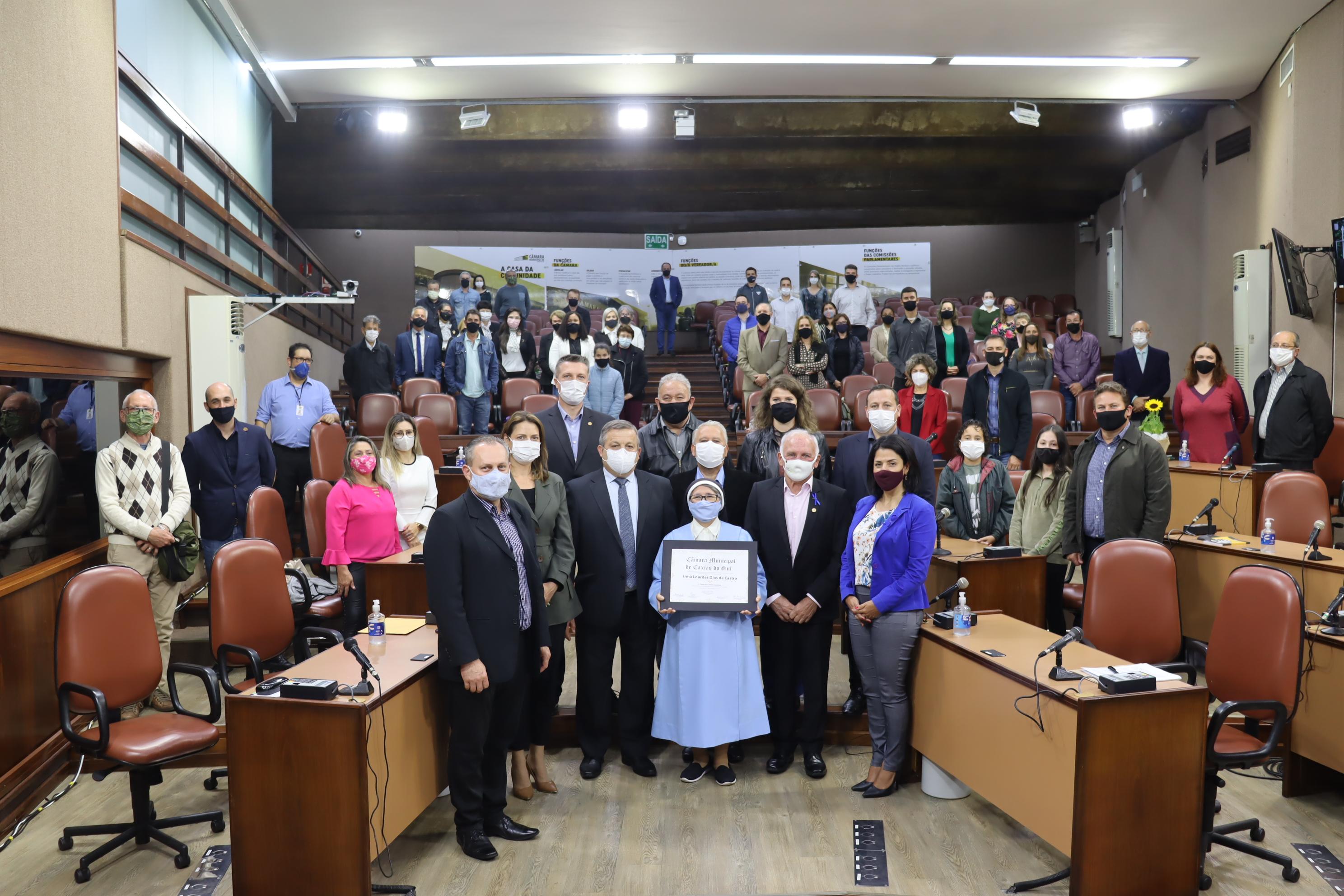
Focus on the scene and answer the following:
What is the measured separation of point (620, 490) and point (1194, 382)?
454cm

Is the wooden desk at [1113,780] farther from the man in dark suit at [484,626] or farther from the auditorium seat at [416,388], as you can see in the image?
the auditorium seat at [416,388]

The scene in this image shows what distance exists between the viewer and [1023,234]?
15.8 metres

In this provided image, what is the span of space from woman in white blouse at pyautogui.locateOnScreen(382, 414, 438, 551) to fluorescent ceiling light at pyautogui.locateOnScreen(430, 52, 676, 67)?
180 inches

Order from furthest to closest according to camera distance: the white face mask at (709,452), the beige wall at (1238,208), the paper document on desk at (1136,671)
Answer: the beige wall at (1238,208) < the white face mask at (709,452) < the paper document on desk at (1136,671)

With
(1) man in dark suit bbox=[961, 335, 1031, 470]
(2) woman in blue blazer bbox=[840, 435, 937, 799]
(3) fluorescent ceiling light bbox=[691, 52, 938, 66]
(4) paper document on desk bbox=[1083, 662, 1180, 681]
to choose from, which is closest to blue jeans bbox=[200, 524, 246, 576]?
(2) woman in blue blazer bbox=[840, 435, 937, 799]

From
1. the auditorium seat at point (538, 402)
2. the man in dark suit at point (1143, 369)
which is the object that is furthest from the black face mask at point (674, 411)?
the man in dark suit at point (1143, 369)

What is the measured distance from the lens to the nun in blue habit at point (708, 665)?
3916mm

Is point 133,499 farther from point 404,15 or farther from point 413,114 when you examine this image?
point 413,114

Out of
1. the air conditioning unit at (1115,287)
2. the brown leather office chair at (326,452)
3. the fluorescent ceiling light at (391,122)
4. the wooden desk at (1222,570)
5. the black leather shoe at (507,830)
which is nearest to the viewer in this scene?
the black leather shoe at (507,830)

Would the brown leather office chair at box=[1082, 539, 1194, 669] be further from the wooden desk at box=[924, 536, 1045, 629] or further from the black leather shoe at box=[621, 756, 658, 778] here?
the black leather shoe at box=[621, 756, 658, 778]

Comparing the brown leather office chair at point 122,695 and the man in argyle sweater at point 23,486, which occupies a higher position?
the man in argyle sweater at point 23,486

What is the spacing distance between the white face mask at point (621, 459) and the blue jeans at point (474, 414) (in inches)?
184

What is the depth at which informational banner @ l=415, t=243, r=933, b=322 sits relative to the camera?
45.4 ft

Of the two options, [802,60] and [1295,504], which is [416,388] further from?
[1295,504]
